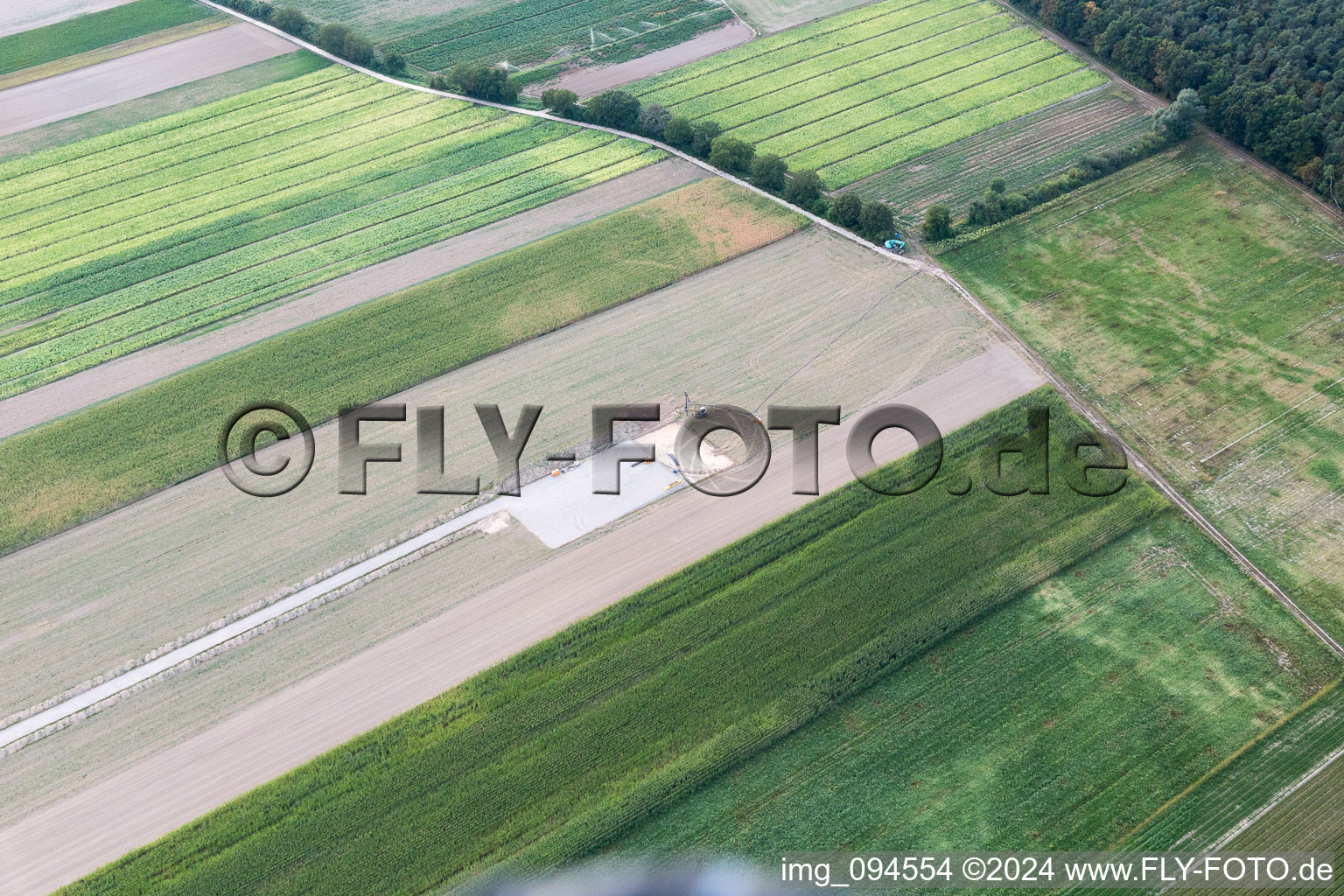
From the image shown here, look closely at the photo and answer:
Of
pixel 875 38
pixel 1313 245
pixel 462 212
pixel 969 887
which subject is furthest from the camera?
pixel 875 38

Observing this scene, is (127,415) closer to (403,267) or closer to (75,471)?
(75,471)

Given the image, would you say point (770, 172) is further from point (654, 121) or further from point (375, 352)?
point (375, 352)

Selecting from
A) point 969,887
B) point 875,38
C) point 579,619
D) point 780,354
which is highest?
point 875,38

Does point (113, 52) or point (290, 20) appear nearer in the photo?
point (113, 52)

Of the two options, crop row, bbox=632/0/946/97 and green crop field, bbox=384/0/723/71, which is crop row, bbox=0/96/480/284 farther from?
crop row, bbox=632/0/946/97

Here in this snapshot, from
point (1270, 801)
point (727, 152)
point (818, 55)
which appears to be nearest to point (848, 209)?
point (727, 152)

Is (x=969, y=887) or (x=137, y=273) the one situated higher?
(x=137, y=273)

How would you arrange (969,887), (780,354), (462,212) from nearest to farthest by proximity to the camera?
(969,887)
(780,354)
(462,212)

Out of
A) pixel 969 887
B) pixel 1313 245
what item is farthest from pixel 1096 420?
pixel 969 887

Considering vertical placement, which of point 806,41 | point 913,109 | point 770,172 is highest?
point 806,41
